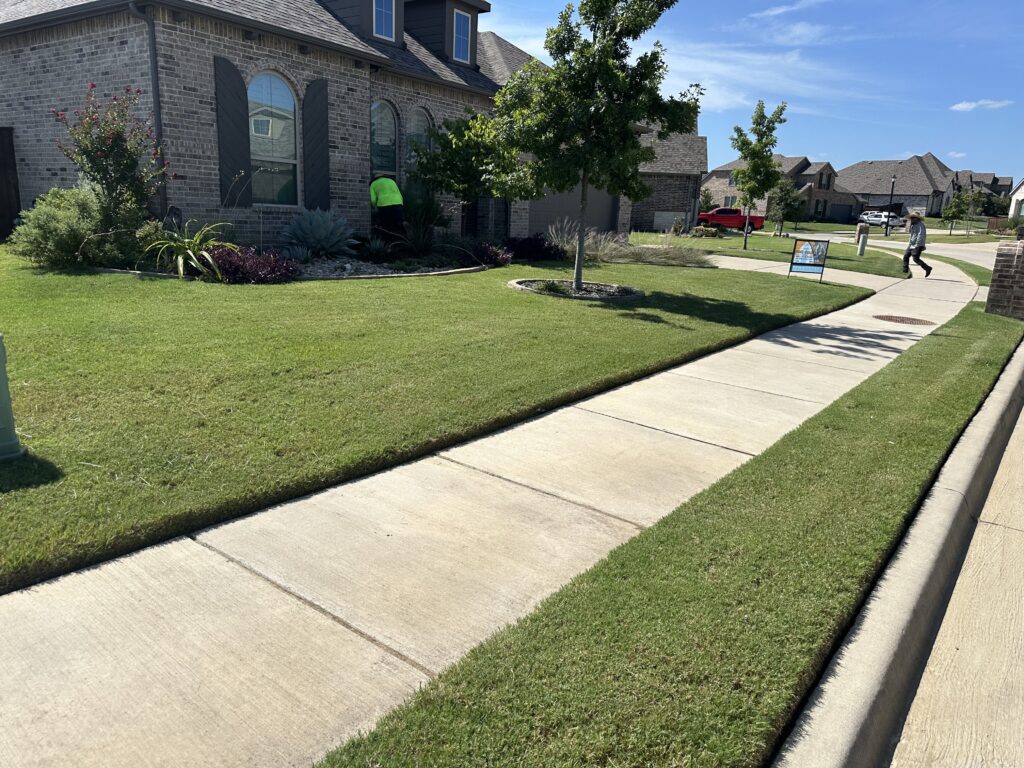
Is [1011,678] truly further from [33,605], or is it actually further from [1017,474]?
[33,605]

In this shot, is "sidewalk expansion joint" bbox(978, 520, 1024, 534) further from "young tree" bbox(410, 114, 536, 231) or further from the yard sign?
the yard sign

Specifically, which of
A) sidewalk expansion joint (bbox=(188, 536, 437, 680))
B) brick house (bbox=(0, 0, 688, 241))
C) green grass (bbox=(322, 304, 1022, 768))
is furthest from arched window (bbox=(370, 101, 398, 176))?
sidewalk expansion joint (bbox=(188, 536, 437, 680))

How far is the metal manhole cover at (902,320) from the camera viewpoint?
427 inches

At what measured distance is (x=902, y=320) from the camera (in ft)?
36.5

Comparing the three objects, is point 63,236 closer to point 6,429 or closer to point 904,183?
point 6,429

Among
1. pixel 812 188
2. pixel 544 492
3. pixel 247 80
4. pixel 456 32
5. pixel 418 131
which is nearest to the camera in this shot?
pixel 544 492

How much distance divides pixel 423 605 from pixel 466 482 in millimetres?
1289

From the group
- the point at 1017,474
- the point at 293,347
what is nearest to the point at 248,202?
the point at 293,347

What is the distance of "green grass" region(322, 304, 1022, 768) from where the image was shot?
7.05 ft

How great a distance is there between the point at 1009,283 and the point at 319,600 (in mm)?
12706

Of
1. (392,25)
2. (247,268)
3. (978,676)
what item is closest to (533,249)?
(392,25)

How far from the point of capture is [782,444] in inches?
194

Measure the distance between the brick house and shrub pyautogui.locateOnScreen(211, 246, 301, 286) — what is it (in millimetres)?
2272

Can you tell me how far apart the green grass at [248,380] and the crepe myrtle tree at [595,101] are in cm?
215
